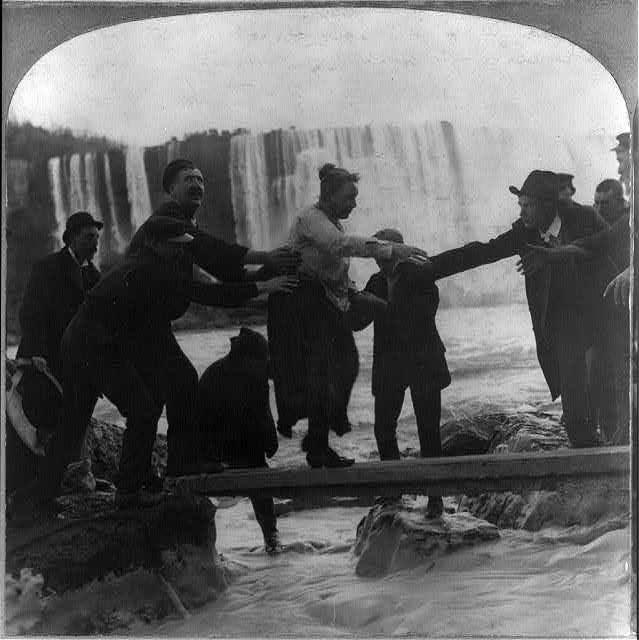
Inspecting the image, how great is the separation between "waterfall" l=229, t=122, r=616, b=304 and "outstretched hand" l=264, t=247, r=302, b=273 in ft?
0.20

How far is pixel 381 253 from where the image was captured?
19.2 feet

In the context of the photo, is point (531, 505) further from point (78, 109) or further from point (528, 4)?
point (78, 109)

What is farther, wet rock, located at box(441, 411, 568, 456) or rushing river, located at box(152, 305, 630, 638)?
wet rock, located at box(441, 411, 568, 456)

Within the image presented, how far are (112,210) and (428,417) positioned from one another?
2.07 metres

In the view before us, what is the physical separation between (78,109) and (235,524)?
2.42 meters

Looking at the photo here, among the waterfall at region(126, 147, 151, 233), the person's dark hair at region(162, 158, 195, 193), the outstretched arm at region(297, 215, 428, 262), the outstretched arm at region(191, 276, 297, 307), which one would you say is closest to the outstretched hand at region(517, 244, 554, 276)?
the outstretched arm at region(297, 215, 428, 262)

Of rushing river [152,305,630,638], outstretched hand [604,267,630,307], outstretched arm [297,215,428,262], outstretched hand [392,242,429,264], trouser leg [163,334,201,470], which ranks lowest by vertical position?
rushing river [152,305,630,638]

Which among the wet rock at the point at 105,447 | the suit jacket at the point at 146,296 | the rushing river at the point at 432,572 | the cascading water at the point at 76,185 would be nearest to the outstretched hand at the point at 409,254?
the rushing river at the point at 432,572

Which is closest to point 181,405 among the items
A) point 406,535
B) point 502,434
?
point 406,535

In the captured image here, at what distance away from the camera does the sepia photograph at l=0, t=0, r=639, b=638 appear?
5730 millimetres

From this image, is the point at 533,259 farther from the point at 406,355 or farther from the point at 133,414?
the point at 133,414

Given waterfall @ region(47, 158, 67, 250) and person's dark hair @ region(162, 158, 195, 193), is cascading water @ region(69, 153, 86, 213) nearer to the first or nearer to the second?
waterfall @ region(47, 158, 67, 250)

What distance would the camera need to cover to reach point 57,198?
586cm

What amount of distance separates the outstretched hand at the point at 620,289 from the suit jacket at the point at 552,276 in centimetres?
5
